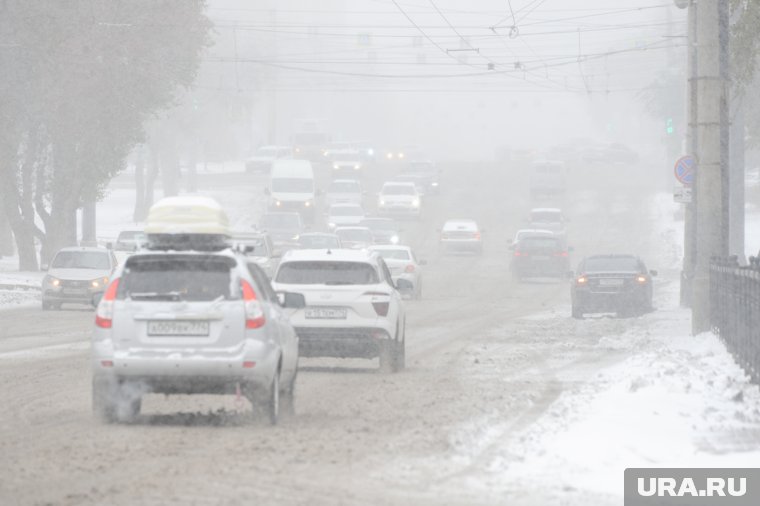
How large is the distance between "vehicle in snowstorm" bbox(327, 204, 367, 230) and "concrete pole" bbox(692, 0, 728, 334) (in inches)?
1729

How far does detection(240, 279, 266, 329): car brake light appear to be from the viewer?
13492 millimetres

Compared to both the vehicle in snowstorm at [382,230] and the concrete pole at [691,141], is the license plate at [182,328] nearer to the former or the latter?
the concrete pole at [691,141]

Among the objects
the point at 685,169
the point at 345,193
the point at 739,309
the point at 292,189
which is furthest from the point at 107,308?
the point at 345,193

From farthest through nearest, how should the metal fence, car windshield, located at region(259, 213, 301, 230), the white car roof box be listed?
1. car windshield, located at region(259, 213, 301, 230)
2. the metal fence
3. the white car roof box

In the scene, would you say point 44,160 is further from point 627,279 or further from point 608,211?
point 608,211

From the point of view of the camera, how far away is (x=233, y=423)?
13.8 m

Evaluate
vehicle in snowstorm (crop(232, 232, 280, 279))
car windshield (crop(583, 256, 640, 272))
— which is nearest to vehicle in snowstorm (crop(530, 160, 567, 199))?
vehicle in snowstorm (crop(232, 232, 280, 279))

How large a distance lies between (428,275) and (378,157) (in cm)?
6435

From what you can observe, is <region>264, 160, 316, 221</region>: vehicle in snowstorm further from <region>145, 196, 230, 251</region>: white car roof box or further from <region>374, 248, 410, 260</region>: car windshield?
<region>145, 196, 230, 251</region>: white car roof box

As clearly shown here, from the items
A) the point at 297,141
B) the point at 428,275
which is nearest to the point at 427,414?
the point at 428,275

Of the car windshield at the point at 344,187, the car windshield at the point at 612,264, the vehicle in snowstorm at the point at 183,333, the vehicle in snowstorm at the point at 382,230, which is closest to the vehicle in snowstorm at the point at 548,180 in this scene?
the car windshield at the point at 344,187

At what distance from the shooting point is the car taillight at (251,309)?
1349 cm

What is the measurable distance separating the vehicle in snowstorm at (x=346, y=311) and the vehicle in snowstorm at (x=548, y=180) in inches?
2567

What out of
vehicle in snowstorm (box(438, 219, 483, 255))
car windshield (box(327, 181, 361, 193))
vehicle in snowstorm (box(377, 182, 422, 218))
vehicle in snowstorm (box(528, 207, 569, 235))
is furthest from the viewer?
car windshield (box(327, 181, 361, 193))
